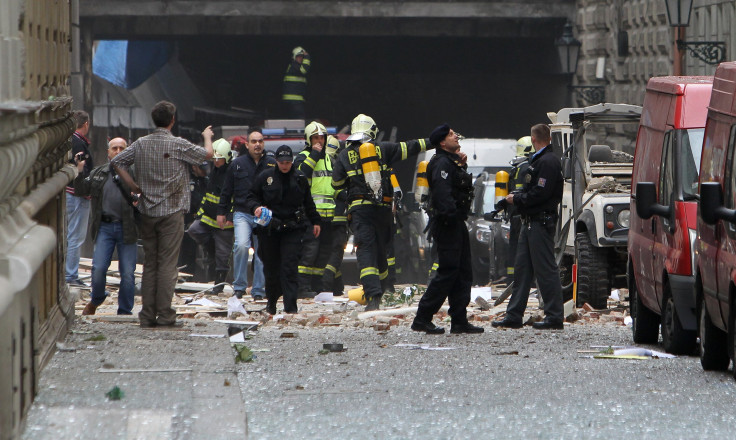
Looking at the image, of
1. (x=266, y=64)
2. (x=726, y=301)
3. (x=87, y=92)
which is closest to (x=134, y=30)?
(x=87, y=92)

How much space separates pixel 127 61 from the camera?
3569 centimetres

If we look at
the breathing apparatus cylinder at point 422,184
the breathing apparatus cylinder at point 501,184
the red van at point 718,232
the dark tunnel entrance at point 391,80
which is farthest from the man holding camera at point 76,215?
the dark tunnel entrance at point 391,80

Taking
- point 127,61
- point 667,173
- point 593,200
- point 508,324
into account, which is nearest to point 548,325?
point 508,324

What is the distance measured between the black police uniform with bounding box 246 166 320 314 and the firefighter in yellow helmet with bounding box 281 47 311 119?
59.2 feet

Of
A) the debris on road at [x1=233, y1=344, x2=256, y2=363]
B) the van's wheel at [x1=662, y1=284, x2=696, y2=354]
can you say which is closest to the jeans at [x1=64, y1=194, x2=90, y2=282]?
the debris on road at [x1=233, y1=344, x2=256, y2=363]

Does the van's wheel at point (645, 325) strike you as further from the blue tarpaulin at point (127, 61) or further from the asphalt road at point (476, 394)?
the blue tarpaulin at point (127, 61)

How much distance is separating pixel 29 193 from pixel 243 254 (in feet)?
27.5

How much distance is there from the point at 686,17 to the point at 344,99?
25031 mm

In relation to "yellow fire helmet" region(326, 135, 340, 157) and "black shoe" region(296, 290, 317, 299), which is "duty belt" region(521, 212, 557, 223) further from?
"yellow fire helmet" region(326, 135, 340, 157)

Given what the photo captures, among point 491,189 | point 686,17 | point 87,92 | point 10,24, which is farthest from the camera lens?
point 87,92

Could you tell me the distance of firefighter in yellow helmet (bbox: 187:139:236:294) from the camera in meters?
17.5

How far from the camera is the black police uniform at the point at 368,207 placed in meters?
14.1

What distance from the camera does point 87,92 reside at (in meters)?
31.1

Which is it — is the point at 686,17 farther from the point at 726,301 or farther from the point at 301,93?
the point at 301,93
